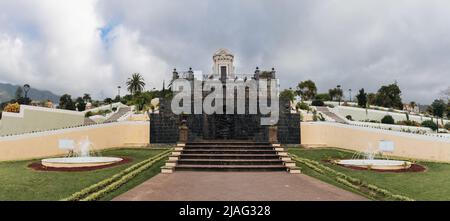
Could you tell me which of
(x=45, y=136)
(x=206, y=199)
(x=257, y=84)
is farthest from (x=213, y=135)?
(x=206, y=199)

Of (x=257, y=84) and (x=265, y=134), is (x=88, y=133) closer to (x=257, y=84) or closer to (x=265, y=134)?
(x=265, y=134)

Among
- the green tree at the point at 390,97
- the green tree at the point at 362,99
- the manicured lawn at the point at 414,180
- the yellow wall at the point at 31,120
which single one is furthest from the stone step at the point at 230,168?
Result: the green tree at the point at 390,97

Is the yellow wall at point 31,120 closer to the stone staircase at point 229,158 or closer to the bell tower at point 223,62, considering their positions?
the stone staircase at point 229,158

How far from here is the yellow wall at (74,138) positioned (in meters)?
14.8

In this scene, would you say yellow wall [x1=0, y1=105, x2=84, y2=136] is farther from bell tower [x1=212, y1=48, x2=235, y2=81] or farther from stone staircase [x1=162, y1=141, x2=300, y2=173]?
bell tower [x1=212, y1=48, x2=235, y2=81]

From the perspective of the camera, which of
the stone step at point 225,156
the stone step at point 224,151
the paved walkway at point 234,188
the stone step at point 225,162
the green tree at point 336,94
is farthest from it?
the green tree at point 336,94

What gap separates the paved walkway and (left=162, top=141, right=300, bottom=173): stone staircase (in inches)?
41.3

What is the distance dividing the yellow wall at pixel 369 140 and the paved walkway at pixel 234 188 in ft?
24.6

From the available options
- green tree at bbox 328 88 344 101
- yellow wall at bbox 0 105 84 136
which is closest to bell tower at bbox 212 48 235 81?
yellow wall at bbox 0 105 84 136

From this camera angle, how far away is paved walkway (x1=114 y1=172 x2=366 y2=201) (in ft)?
25.9

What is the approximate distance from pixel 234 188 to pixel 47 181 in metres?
5.31

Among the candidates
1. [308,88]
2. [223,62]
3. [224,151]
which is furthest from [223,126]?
[308,88]
